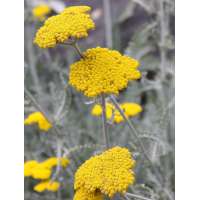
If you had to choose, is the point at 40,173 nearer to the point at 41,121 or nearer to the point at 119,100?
the point at 41,121

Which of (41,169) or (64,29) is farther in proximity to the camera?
(41,169)

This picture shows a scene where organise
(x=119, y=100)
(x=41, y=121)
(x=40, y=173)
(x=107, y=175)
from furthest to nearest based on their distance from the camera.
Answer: (x=119, y=100) → (x=41, y=121) → (x=40, y=173) → (x=107, y=175)

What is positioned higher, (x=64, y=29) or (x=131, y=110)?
(x=64, y=29)

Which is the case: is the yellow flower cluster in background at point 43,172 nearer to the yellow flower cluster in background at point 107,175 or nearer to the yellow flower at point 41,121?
the yellow flower at point 41,121

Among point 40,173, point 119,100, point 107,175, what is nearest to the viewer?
point 107,175

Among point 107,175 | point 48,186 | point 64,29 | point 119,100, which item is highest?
point 64,29

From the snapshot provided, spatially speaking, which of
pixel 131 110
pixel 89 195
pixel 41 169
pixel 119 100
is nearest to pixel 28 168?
pixel 41 169
